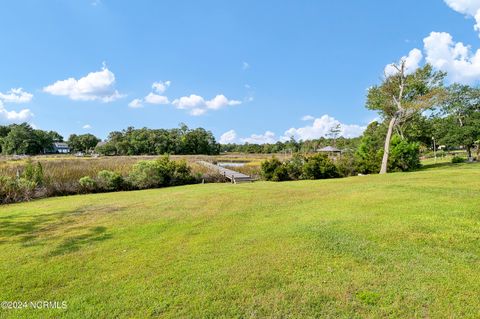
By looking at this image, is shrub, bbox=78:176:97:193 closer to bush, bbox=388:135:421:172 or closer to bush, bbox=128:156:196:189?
bush, bbox=128:156:196:189

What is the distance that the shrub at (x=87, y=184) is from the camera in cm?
1164

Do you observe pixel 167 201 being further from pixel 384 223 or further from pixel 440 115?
pixel 440 115

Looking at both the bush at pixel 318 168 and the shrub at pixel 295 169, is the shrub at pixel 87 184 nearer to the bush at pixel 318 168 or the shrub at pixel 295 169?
the shrub at pixel 295 169

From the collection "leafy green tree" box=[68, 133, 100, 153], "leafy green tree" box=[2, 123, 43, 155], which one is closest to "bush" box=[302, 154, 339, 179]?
"leafy green tree" box=[2, 123, 43, 155]

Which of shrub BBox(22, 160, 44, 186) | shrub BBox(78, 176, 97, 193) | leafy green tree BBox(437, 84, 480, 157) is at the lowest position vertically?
shrub BBox(78, 176, 97, 193)

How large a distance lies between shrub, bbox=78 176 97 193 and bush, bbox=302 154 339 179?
10471 millimetres

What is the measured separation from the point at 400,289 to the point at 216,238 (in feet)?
8.86

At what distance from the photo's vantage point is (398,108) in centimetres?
1767

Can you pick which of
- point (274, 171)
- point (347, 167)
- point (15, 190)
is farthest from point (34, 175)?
point (347, 167)

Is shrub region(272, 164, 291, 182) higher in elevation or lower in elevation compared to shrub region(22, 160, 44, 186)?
lower

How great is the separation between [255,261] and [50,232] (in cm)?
405

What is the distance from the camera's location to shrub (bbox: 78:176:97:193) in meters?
11.6

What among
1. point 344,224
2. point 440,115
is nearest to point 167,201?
point 344,224

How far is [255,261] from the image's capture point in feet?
12.2
